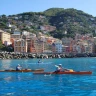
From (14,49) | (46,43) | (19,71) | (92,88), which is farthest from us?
(46,43)

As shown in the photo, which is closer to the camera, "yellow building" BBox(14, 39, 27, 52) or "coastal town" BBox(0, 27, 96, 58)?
"yellow building" BBox(14, 39, 27, 52)

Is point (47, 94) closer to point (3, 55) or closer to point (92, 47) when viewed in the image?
point (3, 55)

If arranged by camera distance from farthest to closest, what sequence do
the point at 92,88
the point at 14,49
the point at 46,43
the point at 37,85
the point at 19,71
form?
1. the point at 46,43
2. the point at 14,49
3. the point at 19,71
4. the point at 37,85
5. the point at 92,88

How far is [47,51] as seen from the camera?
476 ft

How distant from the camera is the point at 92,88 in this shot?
26.6 meters

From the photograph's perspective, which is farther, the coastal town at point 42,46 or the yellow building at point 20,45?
the coastal town at point 42,46

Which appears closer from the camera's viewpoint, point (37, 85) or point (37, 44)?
point (37, 85)

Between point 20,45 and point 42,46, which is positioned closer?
point 20,45

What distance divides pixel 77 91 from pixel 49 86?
3.54 m

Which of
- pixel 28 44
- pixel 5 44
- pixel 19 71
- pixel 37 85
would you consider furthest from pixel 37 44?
pixel 37 85

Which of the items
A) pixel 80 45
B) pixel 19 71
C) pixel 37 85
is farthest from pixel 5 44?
pixel 37 85

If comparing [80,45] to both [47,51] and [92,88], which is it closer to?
[47,51]

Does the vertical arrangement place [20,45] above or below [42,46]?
above

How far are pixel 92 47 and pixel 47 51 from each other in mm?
27340
